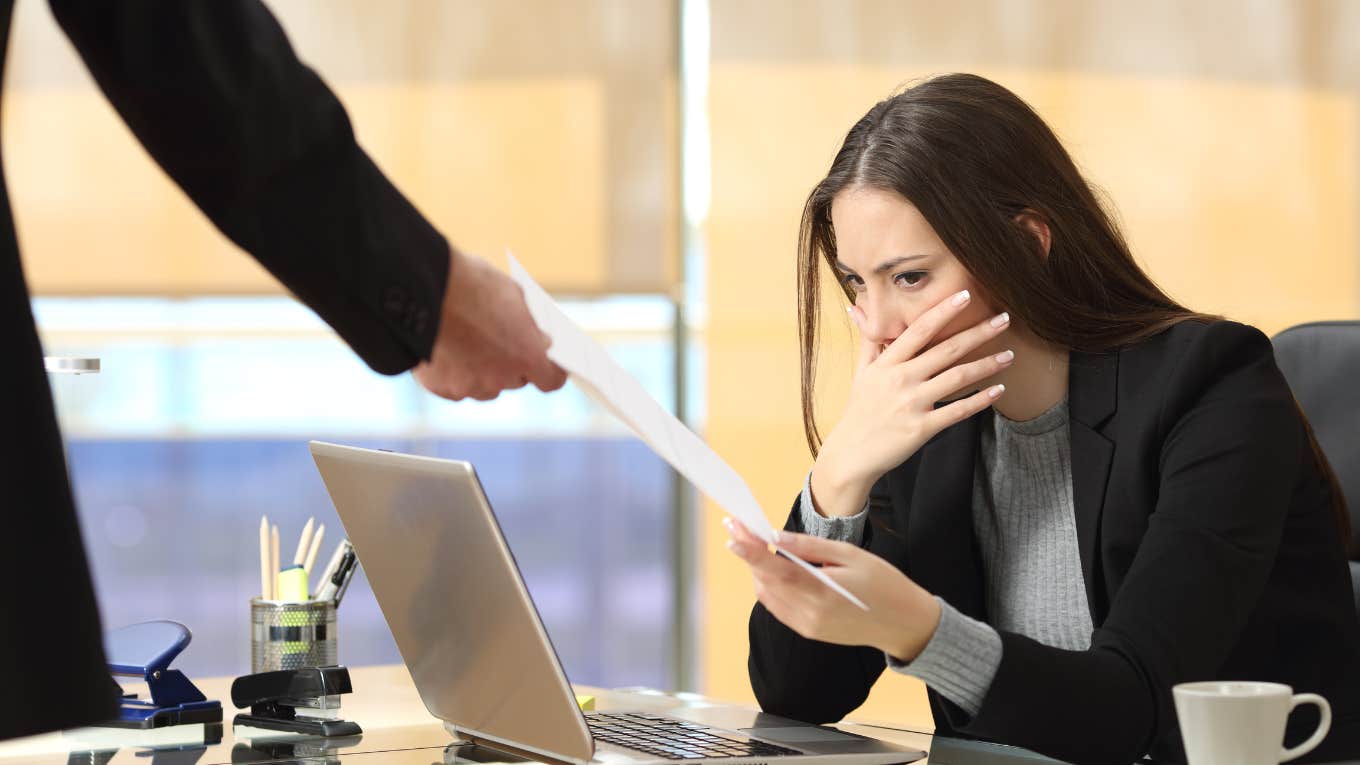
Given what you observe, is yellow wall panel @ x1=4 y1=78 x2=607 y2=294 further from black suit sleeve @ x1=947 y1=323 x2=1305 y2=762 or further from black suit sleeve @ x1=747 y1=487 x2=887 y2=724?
black suit sleeve @ x1=947 y1=323 x2=1305 y2=762

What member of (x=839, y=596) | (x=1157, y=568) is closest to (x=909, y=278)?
(x=1157, y=568)

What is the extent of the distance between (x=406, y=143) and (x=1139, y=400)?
6.87 ft

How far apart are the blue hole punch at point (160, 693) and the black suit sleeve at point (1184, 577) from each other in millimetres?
679

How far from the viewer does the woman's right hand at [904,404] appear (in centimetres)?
137

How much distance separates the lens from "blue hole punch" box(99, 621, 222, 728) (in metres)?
1.30

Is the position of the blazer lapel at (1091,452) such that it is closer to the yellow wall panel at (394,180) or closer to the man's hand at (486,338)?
the man's hand at (486,338)

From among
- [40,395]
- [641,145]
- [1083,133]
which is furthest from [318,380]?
[40,395]

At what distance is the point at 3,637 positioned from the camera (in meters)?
0.64

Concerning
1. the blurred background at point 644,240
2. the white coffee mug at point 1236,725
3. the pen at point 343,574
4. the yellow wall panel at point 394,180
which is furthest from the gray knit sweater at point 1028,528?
the yellow wall panel at point 394,180

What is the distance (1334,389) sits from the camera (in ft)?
5.09

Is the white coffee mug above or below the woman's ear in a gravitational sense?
below

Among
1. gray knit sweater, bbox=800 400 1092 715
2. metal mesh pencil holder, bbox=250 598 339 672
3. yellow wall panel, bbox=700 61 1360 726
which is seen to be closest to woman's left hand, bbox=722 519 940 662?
gray knit sweater, bbox=800 400 1092 715

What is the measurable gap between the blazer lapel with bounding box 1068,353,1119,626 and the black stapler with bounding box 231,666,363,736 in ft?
2.25

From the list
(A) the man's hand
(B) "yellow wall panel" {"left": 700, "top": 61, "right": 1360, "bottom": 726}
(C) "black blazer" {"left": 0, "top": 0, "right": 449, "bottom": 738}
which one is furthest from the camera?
(B) "yellow wall panel" {"left": 700, "top": 61, "right": 1360, "bottom": 726}
